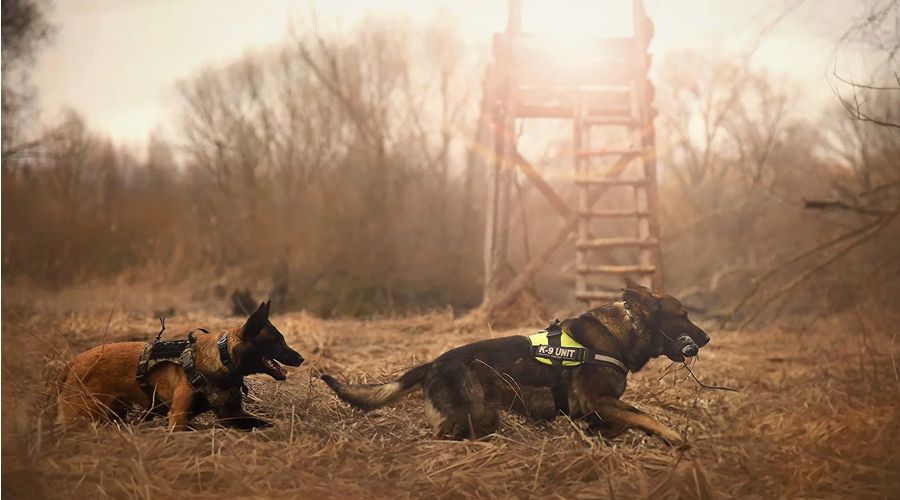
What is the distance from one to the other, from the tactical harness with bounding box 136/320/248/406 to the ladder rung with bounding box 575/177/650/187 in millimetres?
2739

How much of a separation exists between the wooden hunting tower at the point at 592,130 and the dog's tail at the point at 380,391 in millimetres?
1823

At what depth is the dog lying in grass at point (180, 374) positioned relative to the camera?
279 centimetres

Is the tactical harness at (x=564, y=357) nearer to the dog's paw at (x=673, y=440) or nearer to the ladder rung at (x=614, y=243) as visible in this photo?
the dog's paw at (x=673, y=440)

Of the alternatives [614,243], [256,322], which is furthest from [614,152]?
[256,322]

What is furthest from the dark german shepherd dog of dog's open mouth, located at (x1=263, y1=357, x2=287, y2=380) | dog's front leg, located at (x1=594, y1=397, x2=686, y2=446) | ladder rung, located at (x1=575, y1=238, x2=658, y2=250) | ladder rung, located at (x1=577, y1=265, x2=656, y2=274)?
ladder rung, located at (x1=575, y1=238, x2=658, y2=250)

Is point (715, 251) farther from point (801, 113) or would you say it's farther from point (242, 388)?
point (242, 388)

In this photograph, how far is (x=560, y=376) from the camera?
291 centimetres

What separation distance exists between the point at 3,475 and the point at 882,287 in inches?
228

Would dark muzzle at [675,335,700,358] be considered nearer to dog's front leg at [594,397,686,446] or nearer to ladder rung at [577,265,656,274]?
dog's front leg at [594,397,686,446]

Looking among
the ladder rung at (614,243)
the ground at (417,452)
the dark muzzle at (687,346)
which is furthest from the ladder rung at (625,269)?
the dark muzzle at (687,346)

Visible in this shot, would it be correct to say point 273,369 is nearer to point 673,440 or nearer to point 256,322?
point 256,322

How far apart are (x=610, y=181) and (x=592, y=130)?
38.9 inches

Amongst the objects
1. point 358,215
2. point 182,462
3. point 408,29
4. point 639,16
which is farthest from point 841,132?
point 182,462

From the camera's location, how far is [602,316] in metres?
2.98
